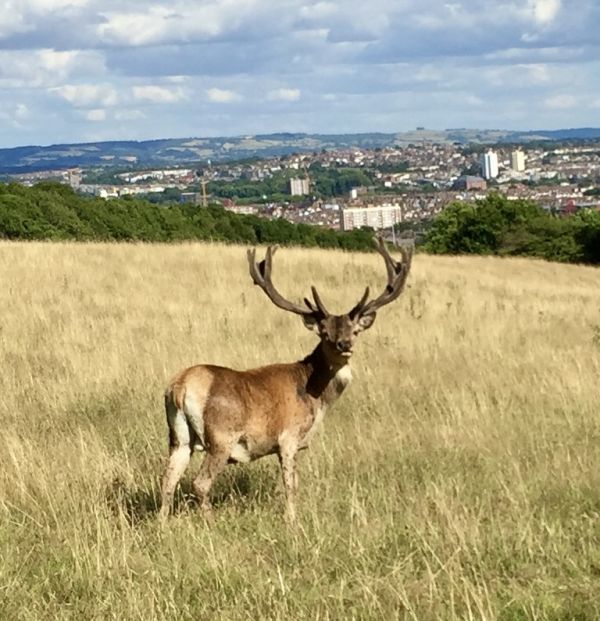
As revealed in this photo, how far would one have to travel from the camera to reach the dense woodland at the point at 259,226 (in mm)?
39594

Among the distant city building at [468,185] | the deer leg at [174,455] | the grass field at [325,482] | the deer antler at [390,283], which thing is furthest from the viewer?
the distant city building at [468,185]

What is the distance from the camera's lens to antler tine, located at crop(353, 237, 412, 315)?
24.2 ft

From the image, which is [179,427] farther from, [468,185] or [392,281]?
[468,185]

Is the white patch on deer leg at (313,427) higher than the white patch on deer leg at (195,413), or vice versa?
the white patch on deer leg at (195,413)

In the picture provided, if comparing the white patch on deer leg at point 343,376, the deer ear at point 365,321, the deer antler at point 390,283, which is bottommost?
the white patch on deer leg at point 343,376

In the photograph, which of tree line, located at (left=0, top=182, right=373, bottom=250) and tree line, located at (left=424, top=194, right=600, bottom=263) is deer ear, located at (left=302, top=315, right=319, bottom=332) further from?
tree line, located at (left=424, top=194, right=600, bottom=263)

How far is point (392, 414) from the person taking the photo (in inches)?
380

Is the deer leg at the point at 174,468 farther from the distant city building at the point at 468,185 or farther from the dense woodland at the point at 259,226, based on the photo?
the distant city building at the point at 468,185

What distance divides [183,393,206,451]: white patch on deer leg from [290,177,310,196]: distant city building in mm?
90790

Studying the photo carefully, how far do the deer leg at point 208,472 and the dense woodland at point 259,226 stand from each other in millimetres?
28427

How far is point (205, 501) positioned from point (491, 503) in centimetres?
169

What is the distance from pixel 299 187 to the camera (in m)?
98.3

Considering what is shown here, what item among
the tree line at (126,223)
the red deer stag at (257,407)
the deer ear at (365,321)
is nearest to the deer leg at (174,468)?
the red deer stag at (257,407)

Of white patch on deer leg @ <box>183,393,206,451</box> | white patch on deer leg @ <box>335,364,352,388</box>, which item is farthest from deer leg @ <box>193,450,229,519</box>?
white patch on deer leg @ <box>335,364,352,388</box>
